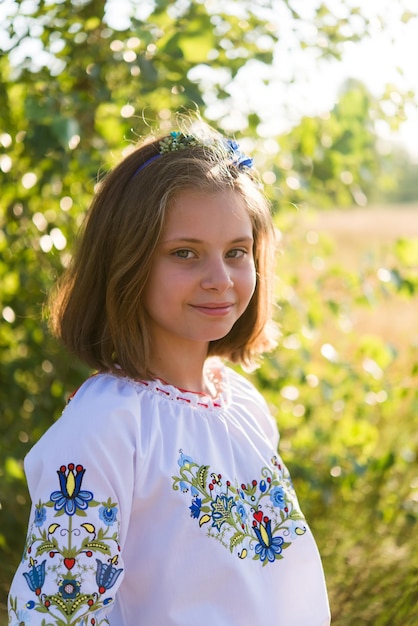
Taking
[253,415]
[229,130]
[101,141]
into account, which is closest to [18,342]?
[101,141]

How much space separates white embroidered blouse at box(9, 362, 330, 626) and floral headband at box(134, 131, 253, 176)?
429mm

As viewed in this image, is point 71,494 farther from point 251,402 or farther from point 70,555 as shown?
point 251,402

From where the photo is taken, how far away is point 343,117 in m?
2.55

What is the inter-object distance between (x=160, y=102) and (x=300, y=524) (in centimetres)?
144

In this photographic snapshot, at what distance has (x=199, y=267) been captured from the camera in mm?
1513

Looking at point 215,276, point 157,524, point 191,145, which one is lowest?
point 157,524

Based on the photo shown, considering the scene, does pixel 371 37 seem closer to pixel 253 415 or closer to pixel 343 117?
pixel 343 117

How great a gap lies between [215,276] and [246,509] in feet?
1.35

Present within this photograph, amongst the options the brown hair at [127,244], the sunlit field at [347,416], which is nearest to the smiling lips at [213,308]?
the brown hair at [127,244]

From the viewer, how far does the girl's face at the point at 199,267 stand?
1.50m

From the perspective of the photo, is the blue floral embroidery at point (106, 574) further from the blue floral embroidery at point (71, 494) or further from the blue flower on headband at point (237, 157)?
the blue flower on headband at point (237, 157)

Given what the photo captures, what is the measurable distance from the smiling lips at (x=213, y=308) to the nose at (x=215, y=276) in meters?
0.04

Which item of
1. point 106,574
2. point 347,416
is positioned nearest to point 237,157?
point 106,574

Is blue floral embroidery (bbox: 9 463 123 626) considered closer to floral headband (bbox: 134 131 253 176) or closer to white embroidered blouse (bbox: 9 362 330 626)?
white embroidered blouse (bbox: 9 362 330 626)
